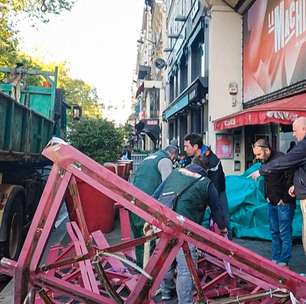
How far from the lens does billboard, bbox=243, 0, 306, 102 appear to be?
9.12m

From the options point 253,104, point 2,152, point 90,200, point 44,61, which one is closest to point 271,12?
point 253,104

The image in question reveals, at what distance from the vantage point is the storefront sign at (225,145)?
13.9m

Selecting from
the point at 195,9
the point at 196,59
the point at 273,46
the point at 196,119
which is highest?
the point at 195,9

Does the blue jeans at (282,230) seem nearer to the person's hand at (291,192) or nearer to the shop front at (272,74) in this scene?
the person's hand at (291,192)

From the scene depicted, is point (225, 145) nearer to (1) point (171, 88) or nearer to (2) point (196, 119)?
(2) point (196, 119)

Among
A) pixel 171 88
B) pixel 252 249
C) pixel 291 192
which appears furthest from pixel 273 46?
pixel 171 88

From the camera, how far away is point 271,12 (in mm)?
10820

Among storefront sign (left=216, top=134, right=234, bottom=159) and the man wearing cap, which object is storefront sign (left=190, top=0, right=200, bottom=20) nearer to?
storefront sign (left=216, top=134, right=234, bottom=159)

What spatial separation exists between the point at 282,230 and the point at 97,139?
340 inches

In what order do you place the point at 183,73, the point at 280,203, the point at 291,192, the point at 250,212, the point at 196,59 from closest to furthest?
1. the point at 291,192
2. the point at 280,203
3. the point at 250,212
4. the point at 196,59
5. the point at 183,73

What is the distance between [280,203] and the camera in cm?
589

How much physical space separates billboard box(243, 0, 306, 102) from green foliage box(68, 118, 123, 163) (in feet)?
13.6

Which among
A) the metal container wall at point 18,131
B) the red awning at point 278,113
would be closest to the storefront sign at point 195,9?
the red awning at point 278,113

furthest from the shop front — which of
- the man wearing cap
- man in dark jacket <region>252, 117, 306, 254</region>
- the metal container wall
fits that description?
the metal container wall
